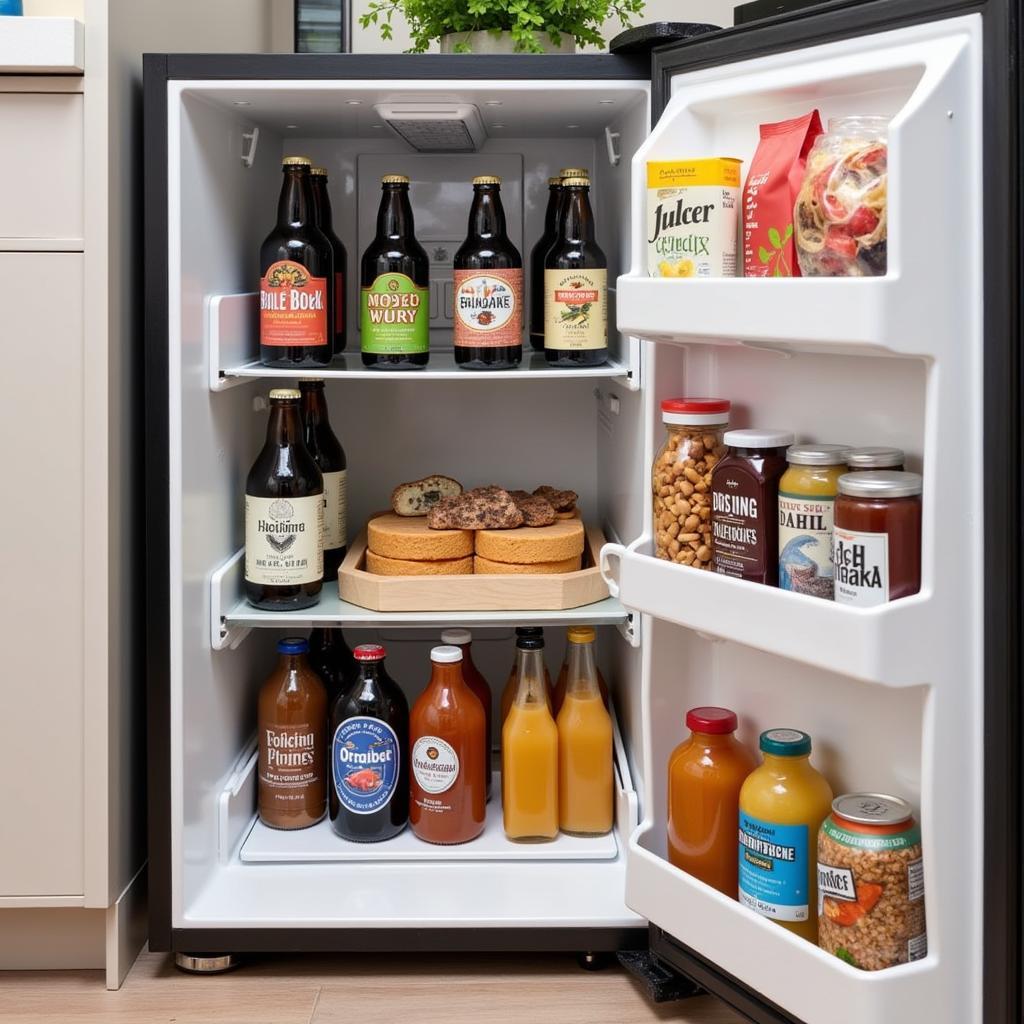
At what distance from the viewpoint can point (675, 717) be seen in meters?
1.52

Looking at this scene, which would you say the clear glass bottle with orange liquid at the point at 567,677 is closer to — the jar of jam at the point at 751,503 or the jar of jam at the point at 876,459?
the jar of jam at the point at 751,503

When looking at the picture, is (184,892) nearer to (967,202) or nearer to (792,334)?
(792,334)

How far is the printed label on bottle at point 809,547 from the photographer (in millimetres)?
1207

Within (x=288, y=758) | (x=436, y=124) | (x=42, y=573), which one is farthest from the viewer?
(x=288, y=758)

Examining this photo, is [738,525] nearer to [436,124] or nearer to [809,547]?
[809,547]

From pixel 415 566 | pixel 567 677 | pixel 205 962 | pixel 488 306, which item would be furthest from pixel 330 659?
pixel 488 306

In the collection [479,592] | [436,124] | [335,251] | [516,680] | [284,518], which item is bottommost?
[516,680]

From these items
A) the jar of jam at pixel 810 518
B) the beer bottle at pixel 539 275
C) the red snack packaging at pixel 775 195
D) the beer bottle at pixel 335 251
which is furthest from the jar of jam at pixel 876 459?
the beer bottle at pixel 335 251

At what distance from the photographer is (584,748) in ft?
5.71

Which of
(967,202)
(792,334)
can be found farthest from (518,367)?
(967,202)

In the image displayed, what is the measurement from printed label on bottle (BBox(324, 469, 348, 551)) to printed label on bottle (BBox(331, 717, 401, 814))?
302 millimetres

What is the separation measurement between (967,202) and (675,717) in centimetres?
71

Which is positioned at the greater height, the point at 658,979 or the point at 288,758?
the point at 288,758

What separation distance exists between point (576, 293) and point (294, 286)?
0.38 m
